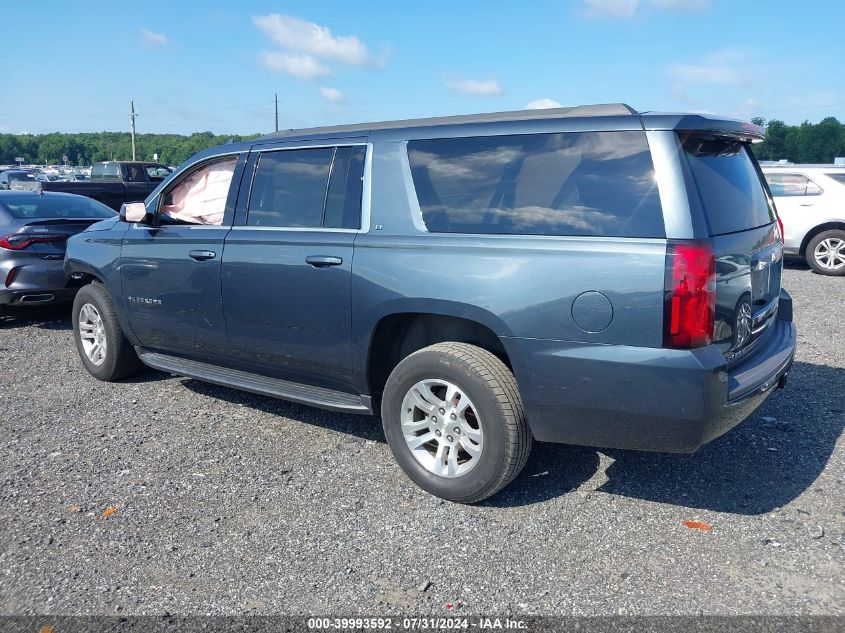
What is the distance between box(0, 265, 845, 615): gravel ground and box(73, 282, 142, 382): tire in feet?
1.86

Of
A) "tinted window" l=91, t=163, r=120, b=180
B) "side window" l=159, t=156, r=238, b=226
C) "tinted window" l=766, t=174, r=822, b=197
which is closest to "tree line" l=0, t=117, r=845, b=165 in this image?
"tinted window" l=91, t=163, r=120, b=180

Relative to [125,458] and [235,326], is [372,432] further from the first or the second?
[125,458]

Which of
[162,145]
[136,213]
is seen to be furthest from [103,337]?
[162,145]

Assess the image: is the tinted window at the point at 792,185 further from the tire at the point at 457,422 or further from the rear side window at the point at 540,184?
the tire at the point at 457,422

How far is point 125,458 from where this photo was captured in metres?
4.39

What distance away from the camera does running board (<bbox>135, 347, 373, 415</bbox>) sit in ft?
13.8

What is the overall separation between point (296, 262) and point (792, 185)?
10.7 m

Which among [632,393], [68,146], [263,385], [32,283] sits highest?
[68,146]

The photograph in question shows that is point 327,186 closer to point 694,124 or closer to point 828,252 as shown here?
point 694,124

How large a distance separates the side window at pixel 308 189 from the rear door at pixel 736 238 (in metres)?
1.81

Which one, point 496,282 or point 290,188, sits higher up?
point 290,188

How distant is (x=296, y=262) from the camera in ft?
13.9

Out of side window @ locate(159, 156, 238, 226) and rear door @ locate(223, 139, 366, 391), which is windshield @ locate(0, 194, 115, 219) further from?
rear door @ locate(223, 139, 366, 391)

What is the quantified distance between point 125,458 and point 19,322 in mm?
5117
